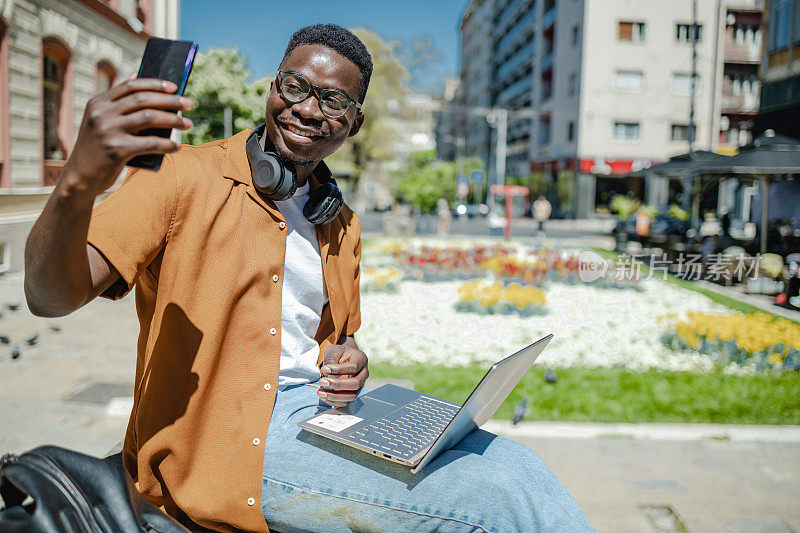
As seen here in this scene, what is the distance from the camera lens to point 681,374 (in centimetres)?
569

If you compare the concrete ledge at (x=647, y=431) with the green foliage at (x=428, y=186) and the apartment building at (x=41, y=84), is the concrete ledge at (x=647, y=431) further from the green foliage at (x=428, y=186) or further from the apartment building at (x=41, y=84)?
the green foliage at (x=428, y=186)

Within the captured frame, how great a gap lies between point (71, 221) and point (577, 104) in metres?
42.5

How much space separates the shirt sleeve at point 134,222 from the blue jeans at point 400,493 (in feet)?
1.99

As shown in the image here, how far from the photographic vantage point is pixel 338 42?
2002 millimetres

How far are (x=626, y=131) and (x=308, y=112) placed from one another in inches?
1661

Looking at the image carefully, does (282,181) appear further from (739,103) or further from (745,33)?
(745,33)

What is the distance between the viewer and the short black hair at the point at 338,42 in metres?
2.00

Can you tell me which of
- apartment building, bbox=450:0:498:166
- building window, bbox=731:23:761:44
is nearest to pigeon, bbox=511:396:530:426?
building window, bbox=731:23:761:44

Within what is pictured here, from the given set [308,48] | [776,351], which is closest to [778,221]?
[776,351]

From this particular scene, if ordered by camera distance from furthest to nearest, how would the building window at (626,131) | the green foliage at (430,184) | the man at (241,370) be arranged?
the green foliage at (430,184)
the building window at (626,131)
the man at (241,370)

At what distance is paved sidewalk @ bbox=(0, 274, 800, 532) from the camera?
3.30 metres

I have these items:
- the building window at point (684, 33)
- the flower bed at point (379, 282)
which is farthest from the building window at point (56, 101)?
the building window at point (684, 33)

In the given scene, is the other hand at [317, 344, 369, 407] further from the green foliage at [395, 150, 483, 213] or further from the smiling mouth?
the green foliage at [395, 150, 483, 213]

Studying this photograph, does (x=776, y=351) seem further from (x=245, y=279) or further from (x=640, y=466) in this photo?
(x=245, y=279)
